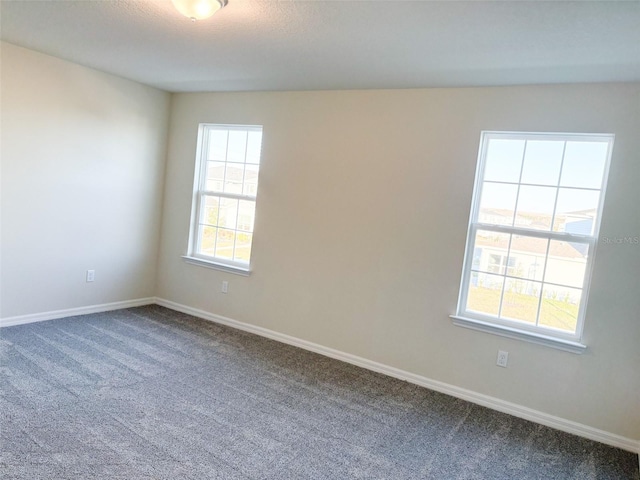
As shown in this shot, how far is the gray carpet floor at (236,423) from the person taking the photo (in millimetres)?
2174

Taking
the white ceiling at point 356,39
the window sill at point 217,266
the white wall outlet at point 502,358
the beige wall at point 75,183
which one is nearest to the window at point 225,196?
the window sill at point 217,266

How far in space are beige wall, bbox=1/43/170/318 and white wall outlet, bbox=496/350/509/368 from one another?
11.9 ft

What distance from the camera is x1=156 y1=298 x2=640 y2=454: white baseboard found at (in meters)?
2.79

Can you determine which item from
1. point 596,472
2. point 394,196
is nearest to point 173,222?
point 394,196

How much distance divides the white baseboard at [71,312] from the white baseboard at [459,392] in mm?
786

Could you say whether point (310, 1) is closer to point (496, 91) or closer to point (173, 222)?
point (496, 91)

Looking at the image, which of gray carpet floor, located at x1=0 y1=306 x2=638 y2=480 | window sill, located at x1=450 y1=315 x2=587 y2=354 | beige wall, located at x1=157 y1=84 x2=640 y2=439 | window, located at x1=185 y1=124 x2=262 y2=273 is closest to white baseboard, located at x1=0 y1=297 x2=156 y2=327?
gray carpet floor, located at x1=0 y1=306 x2=638 y2=480

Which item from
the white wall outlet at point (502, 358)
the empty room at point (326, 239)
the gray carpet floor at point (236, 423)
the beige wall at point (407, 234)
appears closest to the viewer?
the gray carpet floor at point (236, 423)

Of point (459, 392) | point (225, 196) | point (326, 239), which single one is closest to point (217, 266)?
point (225, 196)

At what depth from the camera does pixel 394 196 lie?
348 centimetres

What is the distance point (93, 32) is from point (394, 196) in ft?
7.89

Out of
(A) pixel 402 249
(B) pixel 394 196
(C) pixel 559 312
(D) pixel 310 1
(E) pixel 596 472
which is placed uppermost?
(D) pixel 310 1

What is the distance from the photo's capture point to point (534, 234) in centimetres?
306

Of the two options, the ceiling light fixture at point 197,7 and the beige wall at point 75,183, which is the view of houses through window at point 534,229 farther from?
the beige wall at point 75,183
